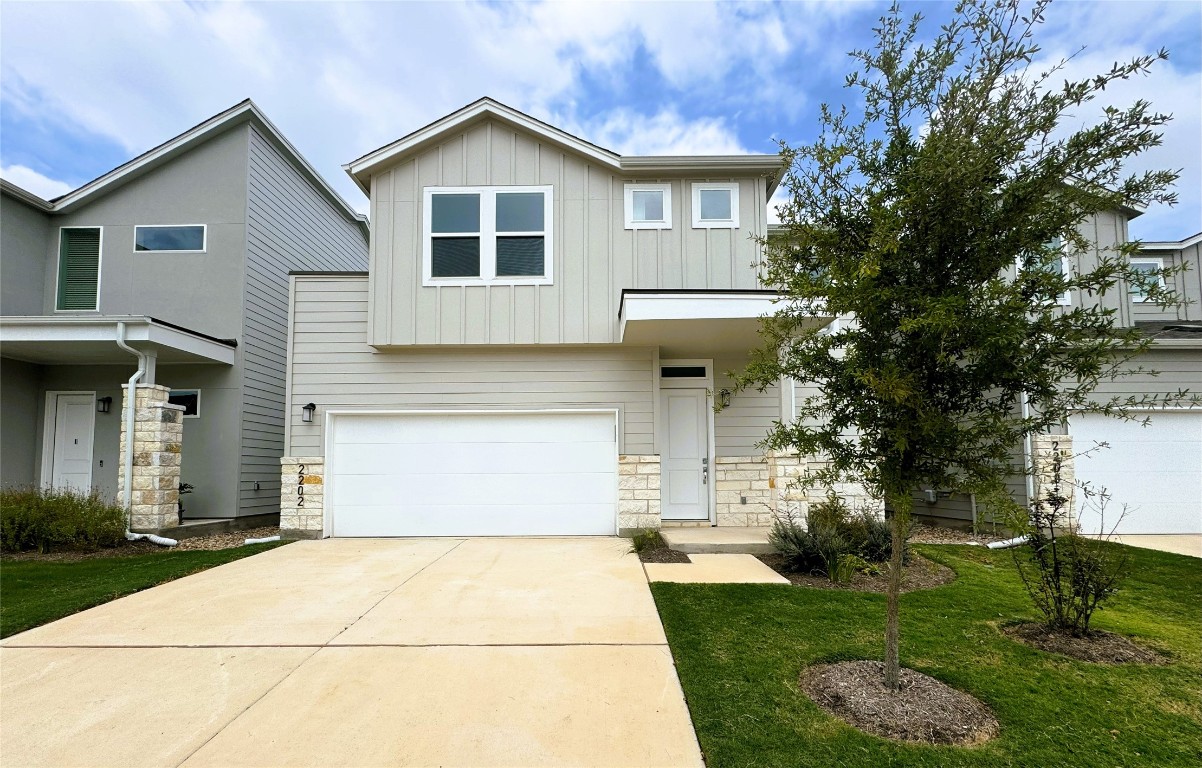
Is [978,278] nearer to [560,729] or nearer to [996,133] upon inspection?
[996,133]

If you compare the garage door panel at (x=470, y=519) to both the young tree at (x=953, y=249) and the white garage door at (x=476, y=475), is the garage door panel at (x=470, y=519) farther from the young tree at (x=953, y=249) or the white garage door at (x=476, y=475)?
the young tree at (x=953, y=249)

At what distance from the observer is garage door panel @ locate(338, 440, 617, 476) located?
875cm

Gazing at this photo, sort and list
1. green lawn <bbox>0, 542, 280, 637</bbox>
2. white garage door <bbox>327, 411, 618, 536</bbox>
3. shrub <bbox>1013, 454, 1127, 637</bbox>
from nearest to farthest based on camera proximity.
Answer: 1. shrub <bbox>1013, 454, 1127, 637</bbox>
2. green lawn <bbox>0, 542, 280, 637</bbox>
3. white garage door <bbox>327, 411, 618, 536</bbox>

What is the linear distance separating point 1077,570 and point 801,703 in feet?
8.90

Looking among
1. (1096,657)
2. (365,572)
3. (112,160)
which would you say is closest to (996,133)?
(1096,657)

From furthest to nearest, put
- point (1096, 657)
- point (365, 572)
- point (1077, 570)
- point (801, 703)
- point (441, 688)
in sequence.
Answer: point (365, 572) → point (1077, 570) → point (1096, 657) → point (441, 688) → point (801, 703)

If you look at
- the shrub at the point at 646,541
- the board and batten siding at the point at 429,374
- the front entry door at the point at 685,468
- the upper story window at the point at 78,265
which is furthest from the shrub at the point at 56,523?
the front entry door at the point at 685,468

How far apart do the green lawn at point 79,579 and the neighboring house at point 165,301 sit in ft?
8.33

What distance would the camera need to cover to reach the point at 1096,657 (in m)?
3.90

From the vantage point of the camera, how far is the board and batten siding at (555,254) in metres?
8.62

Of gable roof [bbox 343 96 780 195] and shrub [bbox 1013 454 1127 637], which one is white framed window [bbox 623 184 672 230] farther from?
shrub [bbox 1013 454 1127 637]

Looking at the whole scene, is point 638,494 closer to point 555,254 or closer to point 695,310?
point 695,310

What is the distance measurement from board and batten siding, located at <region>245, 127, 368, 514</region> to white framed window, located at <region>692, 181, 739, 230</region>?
316 inches

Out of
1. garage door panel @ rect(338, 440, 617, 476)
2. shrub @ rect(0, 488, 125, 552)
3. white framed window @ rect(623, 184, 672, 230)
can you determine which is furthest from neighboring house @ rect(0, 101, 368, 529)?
white framed window @ rect(623, 184, 672, 230)
